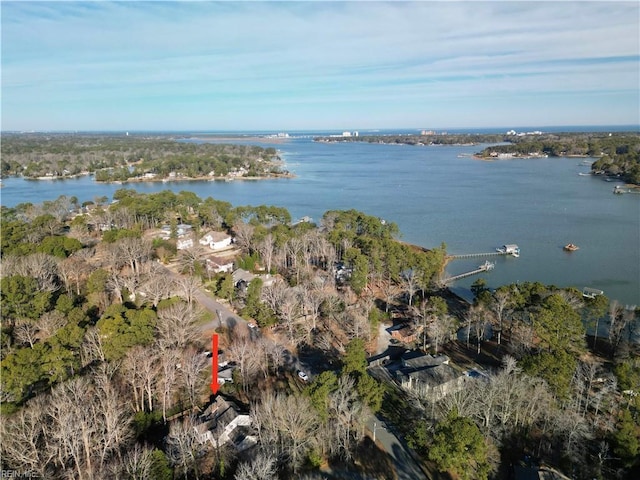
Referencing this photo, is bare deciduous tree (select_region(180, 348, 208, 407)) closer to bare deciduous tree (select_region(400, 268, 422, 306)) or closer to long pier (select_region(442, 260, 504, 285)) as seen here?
bare deciduous tree (select_region(400, 268, 422, 306))

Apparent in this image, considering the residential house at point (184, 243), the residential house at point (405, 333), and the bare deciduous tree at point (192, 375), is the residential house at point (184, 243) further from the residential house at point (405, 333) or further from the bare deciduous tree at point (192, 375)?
the residential house at point (405, 333)

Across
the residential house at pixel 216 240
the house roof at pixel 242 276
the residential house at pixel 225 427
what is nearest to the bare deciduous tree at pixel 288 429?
the residential house at pixel 225 427

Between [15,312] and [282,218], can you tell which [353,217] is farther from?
[15,312]

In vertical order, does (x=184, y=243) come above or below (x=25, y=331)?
above

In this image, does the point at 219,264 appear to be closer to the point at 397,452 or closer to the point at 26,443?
the point at 26,443

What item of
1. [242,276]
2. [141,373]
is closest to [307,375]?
[141,373]

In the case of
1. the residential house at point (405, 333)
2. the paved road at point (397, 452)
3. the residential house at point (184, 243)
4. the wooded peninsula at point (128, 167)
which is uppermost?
the wooded peninsula at point (128, 167)
